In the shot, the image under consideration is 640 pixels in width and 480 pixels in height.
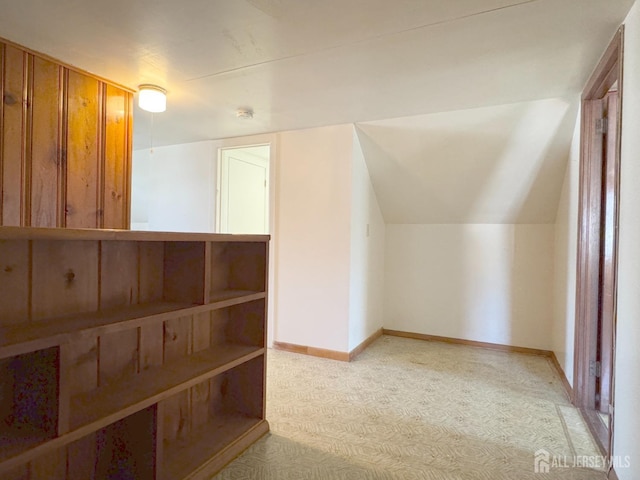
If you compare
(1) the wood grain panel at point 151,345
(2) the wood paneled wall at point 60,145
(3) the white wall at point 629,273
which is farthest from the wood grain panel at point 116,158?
(3) the white wall at point 629,273

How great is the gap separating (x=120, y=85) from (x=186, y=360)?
2056 millimetres

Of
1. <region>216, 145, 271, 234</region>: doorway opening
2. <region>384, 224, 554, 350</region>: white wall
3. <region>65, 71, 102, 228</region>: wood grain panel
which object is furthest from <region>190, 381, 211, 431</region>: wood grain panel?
<region>384, 224, 554, 350</region>: white wall

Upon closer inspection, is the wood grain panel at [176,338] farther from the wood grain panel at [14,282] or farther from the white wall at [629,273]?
the white wall at [629,273]

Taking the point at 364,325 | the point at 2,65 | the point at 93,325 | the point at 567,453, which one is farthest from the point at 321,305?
the point at 2,65

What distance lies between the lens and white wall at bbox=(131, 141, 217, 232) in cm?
399

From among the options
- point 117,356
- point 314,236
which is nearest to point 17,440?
point 117,356

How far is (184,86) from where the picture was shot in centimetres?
251

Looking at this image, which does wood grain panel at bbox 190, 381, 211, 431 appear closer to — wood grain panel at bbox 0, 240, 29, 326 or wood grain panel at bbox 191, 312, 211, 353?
wood grain panel at bbox 191, 312, 211, 353

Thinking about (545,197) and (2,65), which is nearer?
(2,65)

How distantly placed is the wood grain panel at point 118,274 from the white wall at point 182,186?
8.06 ft

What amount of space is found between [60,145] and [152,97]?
0.69 m

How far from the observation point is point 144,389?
1424mm

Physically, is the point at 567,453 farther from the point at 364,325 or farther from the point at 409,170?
the point at 409,170

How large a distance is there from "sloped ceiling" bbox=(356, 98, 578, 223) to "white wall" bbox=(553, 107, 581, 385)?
0.15 meters
